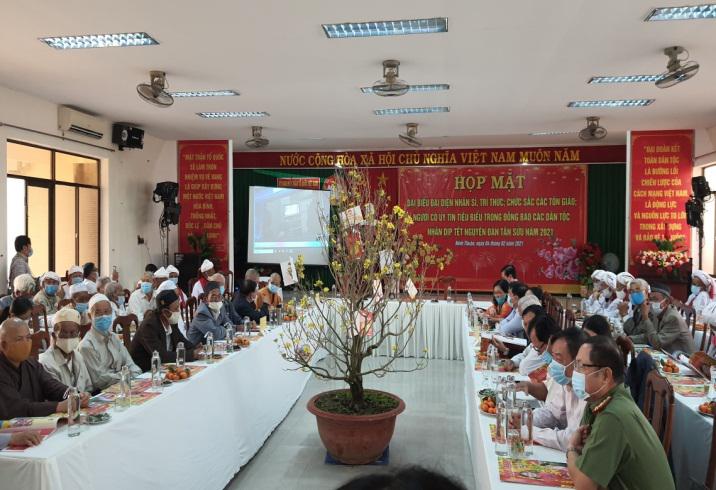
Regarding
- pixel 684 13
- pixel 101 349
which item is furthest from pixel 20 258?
pixel 684 13

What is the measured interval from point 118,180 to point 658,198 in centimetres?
811

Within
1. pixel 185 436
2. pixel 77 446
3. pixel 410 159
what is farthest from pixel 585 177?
pixel 77 446

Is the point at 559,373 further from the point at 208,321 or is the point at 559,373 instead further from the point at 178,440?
the point at 208,321

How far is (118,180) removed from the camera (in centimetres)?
859

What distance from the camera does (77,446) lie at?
2.18 m

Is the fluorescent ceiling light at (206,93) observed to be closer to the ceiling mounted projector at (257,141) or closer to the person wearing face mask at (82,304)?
the ceiling mounted projector at (257,141)

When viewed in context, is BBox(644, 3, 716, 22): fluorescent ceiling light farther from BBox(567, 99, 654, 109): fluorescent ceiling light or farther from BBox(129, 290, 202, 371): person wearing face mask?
BBox(129, 290, 202, 371): person wearing face mask

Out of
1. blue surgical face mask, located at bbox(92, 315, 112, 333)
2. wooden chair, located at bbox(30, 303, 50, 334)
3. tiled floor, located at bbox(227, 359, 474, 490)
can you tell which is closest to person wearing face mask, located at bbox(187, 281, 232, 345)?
tiled floor, located at bbox(227, 359, 474, 490)

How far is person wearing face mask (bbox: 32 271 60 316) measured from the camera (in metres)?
5.90

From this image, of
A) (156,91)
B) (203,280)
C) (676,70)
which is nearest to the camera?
(676,70)

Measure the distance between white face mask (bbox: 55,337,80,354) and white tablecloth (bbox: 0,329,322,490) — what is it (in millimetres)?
567

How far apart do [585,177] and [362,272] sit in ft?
26.3

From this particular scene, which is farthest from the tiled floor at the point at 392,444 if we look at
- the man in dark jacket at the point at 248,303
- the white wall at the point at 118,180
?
the white wall at the point at 118,180

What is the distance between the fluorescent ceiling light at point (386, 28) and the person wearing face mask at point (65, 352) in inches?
112
